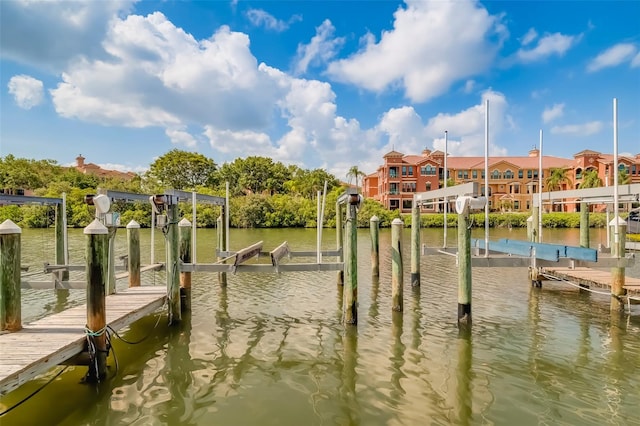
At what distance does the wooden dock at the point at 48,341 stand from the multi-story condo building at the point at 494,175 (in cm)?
6000

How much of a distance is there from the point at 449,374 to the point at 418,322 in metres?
3.25

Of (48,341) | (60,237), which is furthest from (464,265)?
(60,237)

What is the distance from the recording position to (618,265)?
10539 mm

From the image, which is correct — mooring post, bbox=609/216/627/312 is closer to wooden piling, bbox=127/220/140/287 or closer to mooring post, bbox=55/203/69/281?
wooden piling, bbox=127/220/140/287

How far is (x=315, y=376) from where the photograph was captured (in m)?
7.53

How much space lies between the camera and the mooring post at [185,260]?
1115cm

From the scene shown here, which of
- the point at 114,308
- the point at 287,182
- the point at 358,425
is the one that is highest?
the point at 287,182

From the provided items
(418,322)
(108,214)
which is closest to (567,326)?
(418,322)

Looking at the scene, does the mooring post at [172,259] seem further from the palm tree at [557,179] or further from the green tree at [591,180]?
the palm tree at [557,179]

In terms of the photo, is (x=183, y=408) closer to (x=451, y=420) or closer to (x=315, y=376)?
(x=315, y=376)

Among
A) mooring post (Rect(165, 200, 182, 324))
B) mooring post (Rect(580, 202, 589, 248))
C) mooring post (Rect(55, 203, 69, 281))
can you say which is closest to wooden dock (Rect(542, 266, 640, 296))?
mooring post (Rect(580, 202, 589, 248))

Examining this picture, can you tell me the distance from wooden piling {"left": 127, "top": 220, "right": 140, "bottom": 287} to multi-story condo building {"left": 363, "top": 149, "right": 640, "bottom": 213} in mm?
57897

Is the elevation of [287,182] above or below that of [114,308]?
above

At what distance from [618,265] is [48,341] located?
44.5ft
